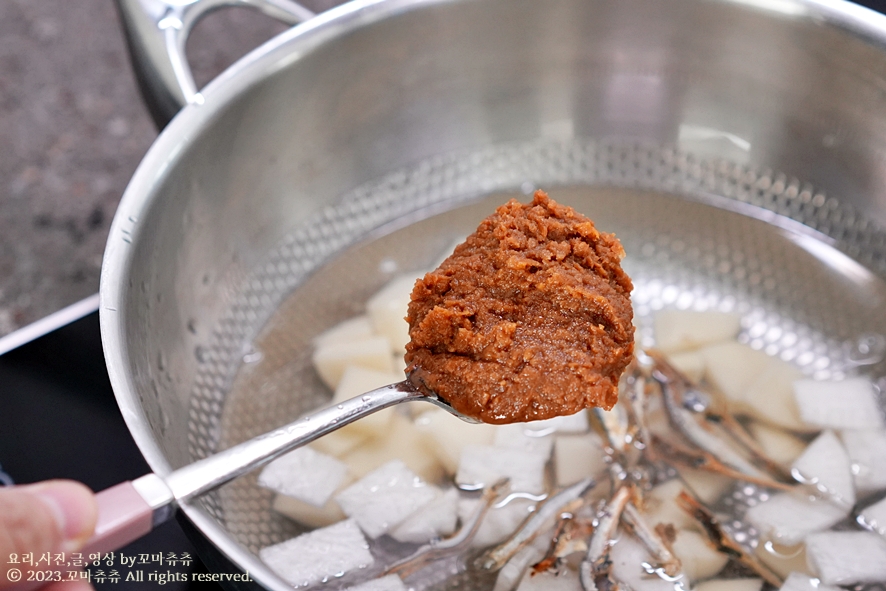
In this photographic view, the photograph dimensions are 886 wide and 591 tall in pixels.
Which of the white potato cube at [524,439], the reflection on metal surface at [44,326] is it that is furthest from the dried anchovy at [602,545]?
the reflection on metal surface at [44,326]

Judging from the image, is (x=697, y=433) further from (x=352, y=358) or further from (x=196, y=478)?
(x=196, y=478)

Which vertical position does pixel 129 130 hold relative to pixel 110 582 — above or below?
above

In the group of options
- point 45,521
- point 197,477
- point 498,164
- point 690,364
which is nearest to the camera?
point 45,521

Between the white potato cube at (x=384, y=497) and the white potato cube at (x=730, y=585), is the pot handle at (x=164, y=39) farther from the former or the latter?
the white potato cube at (x=730, y=585)

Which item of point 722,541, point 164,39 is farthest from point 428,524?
point 164,39

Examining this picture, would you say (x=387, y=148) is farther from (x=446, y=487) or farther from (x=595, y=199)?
(x=446, y=487)

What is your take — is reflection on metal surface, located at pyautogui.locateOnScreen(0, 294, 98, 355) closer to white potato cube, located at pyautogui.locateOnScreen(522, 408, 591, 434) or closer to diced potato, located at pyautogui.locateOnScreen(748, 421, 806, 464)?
white potato cube, located at pyautogui.locateOnScreen(522, 408, 591, 434)

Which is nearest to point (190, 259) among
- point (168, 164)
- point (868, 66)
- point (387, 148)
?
point (168, 164)

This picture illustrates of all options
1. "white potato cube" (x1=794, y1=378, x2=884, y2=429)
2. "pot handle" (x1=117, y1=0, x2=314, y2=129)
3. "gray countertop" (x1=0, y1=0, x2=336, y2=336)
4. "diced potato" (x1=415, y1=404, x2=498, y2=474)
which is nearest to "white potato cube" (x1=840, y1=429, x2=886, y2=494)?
"white potato cube" (x1=794, y1=378, x2=884, y2=429)
